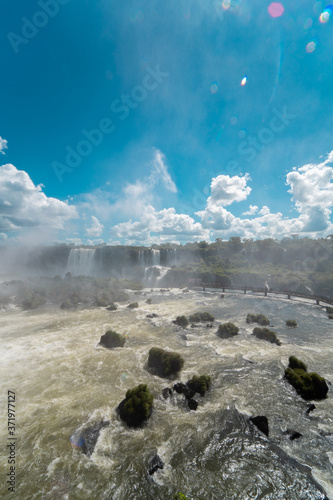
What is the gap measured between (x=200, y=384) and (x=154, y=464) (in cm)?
532

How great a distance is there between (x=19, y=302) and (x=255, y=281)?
65275mm

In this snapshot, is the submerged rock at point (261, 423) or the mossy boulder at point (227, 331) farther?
the mossy boulder at point (227, 331)

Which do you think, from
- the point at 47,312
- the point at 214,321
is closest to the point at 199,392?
the point at 214,321

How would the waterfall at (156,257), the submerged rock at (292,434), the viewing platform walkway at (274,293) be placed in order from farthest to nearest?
1. the waterfall at (156,257)
2. the viewing platform walkway at (274,293)
3. the submerged rock at (292,434)

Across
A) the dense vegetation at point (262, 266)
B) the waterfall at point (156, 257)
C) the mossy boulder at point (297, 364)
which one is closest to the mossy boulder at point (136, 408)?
the mossy boulder at point (297, 364)

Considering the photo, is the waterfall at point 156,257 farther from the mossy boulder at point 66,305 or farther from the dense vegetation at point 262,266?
the mossy boulder at point 66,305

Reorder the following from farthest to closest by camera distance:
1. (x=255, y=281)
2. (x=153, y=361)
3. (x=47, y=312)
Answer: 1. (x=255, y=281)
2. (x=47, y=312)
3. (x=153, y=361)

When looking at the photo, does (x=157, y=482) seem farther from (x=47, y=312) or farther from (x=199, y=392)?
(x=47, y=312)

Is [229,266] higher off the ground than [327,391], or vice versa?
[229,266]

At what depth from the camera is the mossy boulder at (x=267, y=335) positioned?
66.5 feet

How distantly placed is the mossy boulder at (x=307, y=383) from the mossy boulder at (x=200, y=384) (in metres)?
5.85

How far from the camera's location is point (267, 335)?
2091 cm

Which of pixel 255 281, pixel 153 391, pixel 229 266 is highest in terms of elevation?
pixel 229 266

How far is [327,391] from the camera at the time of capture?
12.3 m
